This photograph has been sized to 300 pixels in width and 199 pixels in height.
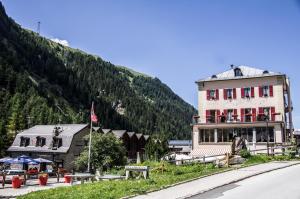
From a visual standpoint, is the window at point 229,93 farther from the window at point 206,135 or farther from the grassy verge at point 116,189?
the grassy verge at point 116,189

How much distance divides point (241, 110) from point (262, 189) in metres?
33.6

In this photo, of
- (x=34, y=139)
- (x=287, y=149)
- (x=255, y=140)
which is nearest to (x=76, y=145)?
(x=34, y=139)

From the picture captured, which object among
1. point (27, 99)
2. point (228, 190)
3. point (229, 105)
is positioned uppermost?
point (27, 99)

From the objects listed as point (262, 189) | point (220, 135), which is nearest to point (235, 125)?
point (220, 135)

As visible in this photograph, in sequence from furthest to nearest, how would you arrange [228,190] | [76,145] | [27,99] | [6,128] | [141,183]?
1. [27,99]
2. [6,128]
3. [76,145]
4. [141,183]
5. [228,190]

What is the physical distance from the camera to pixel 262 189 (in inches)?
727

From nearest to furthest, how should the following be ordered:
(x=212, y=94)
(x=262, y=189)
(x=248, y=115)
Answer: (x=262, y=189), (x=248, y=115), (x=212, y=94)

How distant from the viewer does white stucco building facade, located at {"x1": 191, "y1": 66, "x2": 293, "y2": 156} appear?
47.3 metres

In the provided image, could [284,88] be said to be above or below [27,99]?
below

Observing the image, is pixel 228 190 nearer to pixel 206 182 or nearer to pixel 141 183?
pixel 206 182

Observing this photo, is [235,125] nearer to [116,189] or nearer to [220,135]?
[220,135]

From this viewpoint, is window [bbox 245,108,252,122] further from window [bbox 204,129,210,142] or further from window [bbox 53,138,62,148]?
window [bbox 53,138,62,148]

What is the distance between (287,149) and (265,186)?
68.7 ft

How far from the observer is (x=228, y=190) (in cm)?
1855
